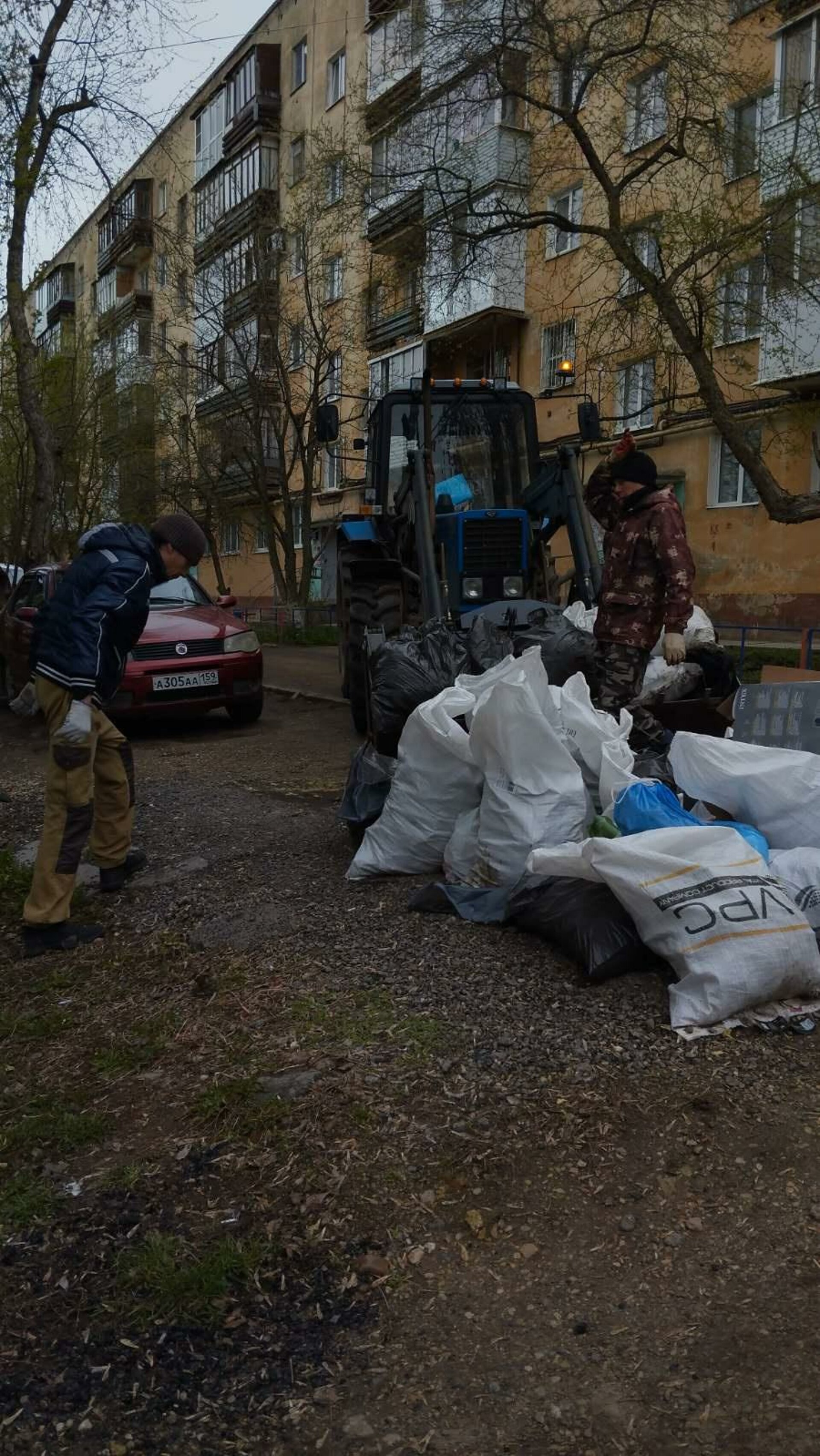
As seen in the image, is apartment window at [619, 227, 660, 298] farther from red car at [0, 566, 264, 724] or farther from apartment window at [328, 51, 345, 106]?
apartment window at [328, 51, 345, 106]

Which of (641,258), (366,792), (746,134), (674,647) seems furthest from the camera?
(641,258)

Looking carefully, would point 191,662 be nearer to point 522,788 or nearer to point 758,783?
point 522,788

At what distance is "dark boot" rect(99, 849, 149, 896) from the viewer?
16.4 ft

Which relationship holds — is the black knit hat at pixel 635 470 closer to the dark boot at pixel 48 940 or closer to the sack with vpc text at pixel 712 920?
the sack with vpc text at pixel 712 920

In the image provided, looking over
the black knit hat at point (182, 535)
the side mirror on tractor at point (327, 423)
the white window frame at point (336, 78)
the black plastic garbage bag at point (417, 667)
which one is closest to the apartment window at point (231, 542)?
the white window frame at point (336, 78)

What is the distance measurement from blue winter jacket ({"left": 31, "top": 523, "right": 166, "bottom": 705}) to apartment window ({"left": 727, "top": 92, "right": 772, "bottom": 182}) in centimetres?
997

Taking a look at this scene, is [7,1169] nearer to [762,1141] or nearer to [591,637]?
[762,1141]

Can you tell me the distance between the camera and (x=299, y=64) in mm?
29375

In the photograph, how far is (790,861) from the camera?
3.48 metres

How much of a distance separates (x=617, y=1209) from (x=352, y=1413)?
2.40ft

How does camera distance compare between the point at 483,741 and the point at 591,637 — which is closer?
the point at 483,741

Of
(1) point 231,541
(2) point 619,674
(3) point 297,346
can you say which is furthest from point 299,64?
(2) point 619,674

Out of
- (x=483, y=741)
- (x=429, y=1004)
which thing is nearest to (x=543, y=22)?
(x=483, y=741)

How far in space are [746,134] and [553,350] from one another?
8588 mm
